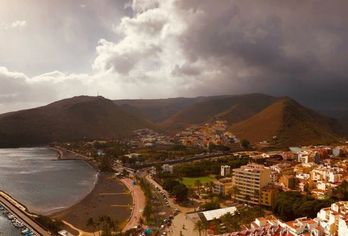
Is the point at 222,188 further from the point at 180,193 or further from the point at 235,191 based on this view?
the point at 180,193

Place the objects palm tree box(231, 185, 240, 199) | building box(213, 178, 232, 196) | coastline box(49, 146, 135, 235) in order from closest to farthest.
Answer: coastline box(49, 146, 135, 235) → palm tree box(231, 185, 240, 199) → building box(213, 178, 232, 196)

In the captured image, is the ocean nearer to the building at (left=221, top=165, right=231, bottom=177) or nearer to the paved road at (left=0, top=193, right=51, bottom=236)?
the paved road at (left=0, top=193, right=51, bottom=236)

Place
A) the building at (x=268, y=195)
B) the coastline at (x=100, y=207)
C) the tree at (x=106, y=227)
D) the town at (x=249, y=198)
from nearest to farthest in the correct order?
the town at (x=249, y=198) < the tree at (x=106, y=227) < the coastline at (x=100, y=207) < the building at (x=268, y=195)

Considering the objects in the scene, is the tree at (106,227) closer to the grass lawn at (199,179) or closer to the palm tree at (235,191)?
the palm tree at (235,191)

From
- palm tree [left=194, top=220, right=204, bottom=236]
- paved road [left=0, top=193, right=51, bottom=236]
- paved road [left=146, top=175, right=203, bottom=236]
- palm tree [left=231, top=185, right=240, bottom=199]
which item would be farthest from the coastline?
palm tree [left=231, top=185, right=240, bottom=199]

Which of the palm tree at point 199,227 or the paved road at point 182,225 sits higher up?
the palm tree at point 199,227

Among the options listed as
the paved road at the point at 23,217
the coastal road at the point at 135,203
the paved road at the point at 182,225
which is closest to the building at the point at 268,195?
the paved road at the point at 182,225

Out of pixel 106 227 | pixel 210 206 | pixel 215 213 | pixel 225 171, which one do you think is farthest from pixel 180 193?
pixel 225 171

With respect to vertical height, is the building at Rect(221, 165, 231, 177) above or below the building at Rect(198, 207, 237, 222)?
above
